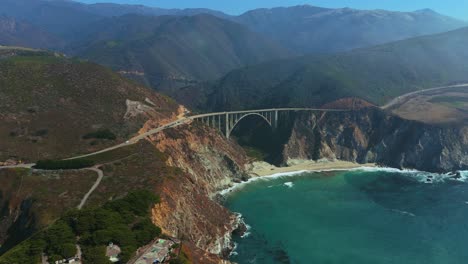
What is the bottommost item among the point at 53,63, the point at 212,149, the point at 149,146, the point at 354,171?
the point at 354,171

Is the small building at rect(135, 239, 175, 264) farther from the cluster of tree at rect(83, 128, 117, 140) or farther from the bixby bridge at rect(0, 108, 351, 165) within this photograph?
the cluster of tree at rect(83, 128, 117, 140)

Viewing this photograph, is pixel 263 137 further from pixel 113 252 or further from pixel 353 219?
pixel 113 252

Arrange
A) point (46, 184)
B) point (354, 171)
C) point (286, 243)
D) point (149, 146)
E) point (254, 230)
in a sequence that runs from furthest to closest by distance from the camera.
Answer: point (354, 171)
point (149, 146)
point (254, 230)
point (286, 243)
point (46, 184)

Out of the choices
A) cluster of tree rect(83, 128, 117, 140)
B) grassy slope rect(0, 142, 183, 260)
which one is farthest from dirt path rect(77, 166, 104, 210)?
cluster of tree rect(83, 128, 117, 140)

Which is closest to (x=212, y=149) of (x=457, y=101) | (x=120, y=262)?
(x=120, y=262)

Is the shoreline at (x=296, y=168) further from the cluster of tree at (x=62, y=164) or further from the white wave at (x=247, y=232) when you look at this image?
the cluster of tree at (x=62, y=164)

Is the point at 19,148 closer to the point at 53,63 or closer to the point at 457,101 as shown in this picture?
the point at 53,63
